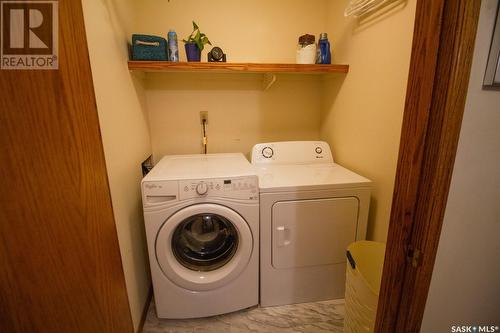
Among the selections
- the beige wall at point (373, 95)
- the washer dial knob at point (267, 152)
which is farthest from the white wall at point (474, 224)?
the washer dial knob at point (267, 152)

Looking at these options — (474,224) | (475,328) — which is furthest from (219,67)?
(475,328)

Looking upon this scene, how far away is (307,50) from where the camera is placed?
1.61 m

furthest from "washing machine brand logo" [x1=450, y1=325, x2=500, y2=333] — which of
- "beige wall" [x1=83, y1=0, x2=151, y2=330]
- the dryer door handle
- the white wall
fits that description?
"beige wall" [x1=83, y1=0, x2=151, y2=330]

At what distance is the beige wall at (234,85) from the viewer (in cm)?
171

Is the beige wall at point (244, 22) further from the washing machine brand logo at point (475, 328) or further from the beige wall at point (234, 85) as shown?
the washing machine brand logo at point (475, 328)

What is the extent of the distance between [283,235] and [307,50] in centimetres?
134

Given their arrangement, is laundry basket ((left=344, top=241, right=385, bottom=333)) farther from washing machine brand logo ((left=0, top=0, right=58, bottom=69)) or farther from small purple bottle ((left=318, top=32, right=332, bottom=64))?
washing machine brand logo ((left=0, top=0, right=58, bottom=69))

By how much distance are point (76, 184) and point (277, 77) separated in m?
1.66

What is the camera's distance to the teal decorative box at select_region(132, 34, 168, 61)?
4.57 ft

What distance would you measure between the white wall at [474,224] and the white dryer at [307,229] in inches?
28.0

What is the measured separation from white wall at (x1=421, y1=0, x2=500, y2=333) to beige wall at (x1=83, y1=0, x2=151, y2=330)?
1223mm

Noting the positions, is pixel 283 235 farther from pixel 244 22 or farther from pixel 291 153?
pixel 244 22

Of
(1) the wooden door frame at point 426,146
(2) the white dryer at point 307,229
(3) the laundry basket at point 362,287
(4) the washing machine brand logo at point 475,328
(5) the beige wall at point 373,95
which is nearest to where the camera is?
(1) the wooden door frame at point 426,146

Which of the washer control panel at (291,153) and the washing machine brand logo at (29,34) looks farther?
the washer control panel at (291,153)
